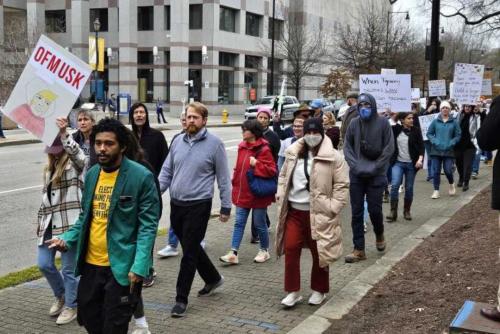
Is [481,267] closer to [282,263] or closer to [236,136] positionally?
[282,263]

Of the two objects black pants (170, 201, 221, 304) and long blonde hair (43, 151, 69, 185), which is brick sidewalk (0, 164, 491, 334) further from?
long blonde hair (43, 151, 69, 185)

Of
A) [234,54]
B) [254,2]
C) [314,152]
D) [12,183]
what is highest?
[254,2]

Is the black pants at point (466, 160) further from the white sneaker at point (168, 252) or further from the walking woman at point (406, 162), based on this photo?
the white sneaker at point (168, 252)

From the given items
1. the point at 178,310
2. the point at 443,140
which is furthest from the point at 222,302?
the point at 443,140

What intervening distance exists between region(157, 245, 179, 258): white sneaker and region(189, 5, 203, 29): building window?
148 feet

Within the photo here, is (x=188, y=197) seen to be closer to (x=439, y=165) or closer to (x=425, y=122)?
(x=439, y=165)

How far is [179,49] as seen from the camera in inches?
1845

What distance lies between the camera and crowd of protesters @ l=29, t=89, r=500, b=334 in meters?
3.80

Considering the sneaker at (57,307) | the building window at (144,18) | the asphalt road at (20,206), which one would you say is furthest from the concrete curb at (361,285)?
the building window at (144,18)

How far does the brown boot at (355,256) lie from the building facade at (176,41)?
134 ft

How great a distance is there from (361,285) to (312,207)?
114 cm

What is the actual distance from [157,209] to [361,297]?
8.60ft

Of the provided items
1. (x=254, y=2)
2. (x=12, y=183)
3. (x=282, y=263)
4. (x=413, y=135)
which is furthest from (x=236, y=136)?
(x=254, y=2)

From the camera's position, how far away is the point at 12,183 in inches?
534
